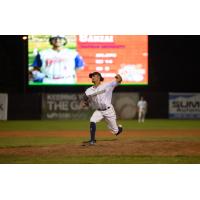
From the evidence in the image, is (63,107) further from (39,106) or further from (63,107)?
(39,106)

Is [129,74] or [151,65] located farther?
[151,65]

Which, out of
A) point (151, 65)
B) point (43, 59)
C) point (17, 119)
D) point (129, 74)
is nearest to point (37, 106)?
point (17, 119)

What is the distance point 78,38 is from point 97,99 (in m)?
13.2

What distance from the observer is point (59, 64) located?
950 inches

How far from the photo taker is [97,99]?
1134cm

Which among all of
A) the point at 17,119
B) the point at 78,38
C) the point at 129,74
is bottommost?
the point at 17,119

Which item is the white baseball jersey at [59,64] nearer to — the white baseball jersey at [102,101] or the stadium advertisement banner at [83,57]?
the stadium advertisement banner at [83,57]

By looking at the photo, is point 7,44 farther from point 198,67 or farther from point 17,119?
point 198,67

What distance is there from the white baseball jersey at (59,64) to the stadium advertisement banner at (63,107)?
7.32ft

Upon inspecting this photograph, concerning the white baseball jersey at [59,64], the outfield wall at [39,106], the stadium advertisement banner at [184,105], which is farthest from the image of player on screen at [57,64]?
the stadium advertisement banner at [184,105]

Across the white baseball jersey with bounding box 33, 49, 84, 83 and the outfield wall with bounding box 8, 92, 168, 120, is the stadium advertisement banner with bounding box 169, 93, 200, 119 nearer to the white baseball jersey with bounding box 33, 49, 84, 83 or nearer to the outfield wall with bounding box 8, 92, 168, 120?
the outfield wall with bounding box 8, 92, 168, 120
